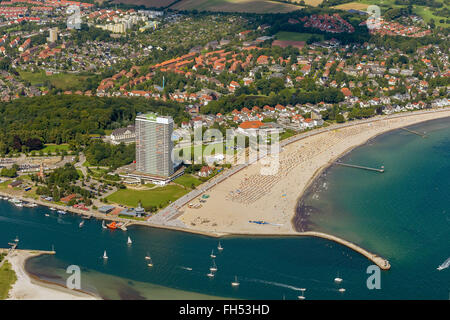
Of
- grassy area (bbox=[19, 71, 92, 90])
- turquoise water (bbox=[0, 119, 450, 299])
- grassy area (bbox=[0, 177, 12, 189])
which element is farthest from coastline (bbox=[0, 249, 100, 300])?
grassy area (bbox=[19, 71, 92, 90])

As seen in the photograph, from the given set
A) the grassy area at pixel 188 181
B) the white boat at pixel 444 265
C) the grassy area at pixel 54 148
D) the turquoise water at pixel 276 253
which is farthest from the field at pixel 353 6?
the white boat at pixel 444 265

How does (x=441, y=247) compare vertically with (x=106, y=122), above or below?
below

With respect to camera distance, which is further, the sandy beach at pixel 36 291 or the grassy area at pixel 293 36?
the grassy area at pixel 293 36

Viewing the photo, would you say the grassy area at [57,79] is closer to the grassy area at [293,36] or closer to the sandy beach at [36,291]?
the grassy area at [293,36]

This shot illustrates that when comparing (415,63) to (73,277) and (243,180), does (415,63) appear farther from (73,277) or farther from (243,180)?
(73,277)

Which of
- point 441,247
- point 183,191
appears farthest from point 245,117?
point 441,247
